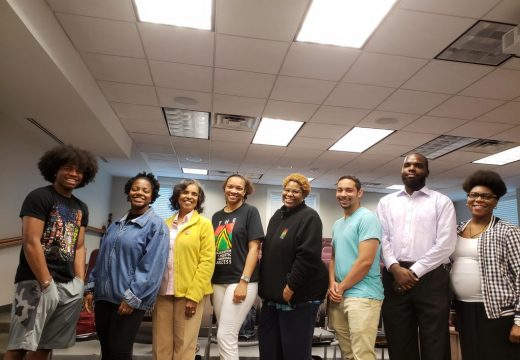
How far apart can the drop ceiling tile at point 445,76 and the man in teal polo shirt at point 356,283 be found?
186 cm

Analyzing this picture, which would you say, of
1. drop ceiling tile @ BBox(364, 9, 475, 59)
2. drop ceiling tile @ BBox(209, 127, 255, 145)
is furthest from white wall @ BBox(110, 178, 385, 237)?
drop ceiling tile @ BBox(364, 9, 475, 59)

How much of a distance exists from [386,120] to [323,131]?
0.98 meters

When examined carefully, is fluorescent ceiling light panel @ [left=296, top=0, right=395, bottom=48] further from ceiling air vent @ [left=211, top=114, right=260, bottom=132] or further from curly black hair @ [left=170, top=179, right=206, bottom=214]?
ceiling air vent @ [left=211, top=114, right=260, bottom=132]

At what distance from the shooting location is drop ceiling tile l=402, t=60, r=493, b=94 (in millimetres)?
3402

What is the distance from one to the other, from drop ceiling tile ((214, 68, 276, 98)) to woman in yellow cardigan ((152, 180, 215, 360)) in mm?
1961

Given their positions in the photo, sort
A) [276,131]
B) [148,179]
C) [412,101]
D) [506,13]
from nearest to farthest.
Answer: [148,179], [506,13], [412,101], [276,131]

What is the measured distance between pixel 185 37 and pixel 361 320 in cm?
263

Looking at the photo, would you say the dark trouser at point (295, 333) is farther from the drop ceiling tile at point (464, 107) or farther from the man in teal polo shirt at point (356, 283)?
the drop ceiling tile at point (464, 107)

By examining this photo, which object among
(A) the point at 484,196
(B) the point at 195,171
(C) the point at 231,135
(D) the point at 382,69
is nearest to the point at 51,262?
(A) the point at 484,196

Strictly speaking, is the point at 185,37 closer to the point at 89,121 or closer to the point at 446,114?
the point at 89,121

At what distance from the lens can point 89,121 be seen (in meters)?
4.64

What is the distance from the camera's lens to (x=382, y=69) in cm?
351

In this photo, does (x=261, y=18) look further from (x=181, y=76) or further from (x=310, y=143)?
(x=310, y=143)

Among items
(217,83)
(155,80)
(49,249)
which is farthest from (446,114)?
(49,249)
